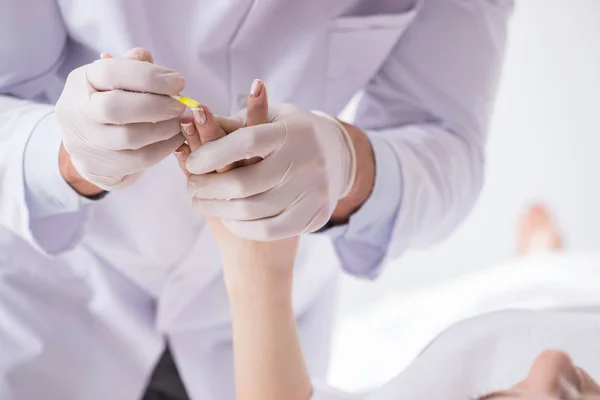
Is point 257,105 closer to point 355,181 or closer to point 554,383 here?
point 355,181

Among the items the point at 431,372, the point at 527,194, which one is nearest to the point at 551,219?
the point at 527,194

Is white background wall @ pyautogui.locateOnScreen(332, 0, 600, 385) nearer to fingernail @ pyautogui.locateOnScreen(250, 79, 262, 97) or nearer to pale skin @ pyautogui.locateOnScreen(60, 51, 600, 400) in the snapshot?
pale skin @ pyautogui.locateOnScreen(60, 51, 600, 400)

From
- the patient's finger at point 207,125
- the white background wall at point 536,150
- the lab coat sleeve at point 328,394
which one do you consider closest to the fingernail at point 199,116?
the patient's finger at point 207,125

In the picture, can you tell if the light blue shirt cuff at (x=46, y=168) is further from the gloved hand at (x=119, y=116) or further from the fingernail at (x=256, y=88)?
the fingernail at (x=256, y=88)

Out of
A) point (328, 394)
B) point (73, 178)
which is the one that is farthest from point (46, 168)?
point (328, 394)

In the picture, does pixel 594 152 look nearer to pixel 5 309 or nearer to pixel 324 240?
pixel 324 240

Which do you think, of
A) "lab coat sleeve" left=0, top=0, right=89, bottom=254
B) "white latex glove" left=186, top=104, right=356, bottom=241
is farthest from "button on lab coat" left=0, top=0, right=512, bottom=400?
"white latex glove" left=186, top=104, right=356, bottom=241

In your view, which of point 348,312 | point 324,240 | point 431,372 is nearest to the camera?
point 431,372

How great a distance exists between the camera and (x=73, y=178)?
621 mm

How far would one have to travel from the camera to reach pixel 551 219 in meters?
1.50

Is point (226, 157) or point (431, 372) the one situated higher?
point (226, 157)

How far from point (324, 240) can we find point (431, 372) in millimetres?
310

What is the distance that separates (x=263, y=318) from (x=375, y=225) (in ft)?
0.54

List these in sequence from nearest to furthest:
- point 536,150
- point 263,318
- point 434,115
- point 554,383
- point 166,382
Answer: point 554,383
point 263,318
point 434,115
point 166,382
point 536,150
